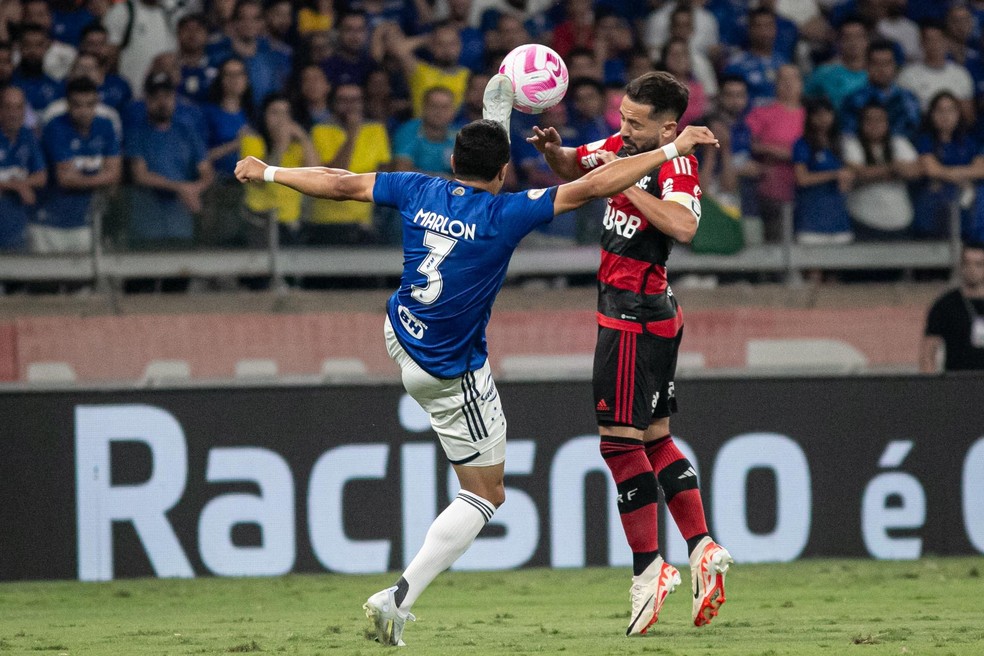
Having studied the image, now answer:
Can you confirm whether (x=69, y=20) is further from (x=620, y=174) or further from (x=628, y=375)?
(x=620, y=174)

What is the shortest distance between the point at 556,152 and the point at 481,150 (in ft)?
2.61

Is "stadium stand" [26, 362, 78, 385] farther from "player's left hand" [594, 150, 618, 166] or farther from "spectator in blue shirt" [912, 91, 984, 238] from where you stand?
"spectator in blue shirt" [912, 91, 984, 238]

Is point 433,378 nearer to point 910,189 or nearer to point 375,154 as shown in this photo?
point 375,154

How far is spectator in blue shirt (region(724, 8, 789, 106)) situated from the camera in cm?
1330

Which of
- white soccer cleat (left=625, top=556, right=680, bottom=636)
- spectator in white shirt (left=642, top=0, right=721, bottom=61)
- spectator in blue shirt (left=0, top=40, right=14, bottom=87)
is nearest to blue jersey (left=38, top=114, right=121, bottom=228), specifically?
spectator in blue shirt (left=0, top=40, right=14, bottom=87)

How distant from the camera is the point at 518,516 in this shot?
995 centimetres

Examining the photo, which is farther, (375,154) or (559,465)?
(375,154)

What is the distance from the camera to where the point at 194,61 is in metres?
12.6

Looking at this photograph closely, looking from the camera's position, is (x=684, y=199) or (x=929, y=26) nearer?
(x=684, y=199)

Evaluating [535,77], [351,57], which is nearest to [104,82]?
[351,57]

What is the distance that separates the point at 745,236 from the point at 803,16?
3.49 meters

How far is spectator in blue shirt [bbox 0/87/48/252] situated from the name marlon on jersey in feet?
19.0

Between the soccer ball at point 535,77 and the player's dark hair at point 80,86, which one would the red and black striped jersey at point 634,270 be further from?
the player's dark hair at point 80,86

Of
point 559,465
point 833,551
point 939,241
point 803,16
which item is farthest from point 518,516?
point 803,16
